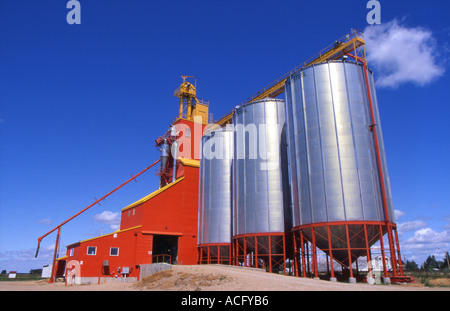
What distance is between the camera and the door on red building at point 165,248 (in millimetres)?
46781

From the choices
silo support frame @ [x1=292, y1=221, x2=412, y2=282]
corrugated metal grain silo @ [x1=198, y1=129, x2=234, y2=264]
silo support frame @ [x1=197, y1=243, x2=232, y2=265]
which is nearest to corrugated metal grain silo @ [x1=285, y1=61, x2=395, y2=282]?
silo support frame @ [x1=292, y1=221, x2=412, y2=282]

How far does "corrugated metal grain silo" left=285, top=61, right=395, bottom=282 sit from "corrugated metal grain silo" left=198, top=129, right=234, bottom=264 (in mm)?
12153

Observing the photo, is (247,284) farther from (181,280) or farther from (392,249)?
(392,249)

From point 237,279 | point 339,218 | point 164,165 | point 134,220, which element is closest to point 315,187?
point 339,218

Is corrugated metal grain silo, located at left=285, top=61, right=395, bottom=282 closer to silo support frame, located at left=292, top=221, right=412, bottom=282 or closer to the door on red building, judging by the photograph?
silo support frame, located at left=292, top=221, right=412, bottom=282

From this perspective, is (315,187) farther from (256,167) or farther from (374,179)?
(256,167)

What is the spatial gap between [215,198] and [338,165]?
19.5 metres

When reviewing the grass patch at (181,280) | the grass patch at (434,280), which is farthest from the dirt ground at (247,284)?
the grass patch at (434,280)

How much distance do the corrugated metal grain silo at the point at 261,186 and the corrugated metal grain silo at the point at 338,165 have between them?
3.69m

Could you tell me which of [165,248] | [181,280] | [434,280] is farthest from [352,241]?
[165,248]

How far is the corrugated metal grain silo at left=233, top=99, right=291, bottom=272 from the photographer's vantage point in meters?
36.2

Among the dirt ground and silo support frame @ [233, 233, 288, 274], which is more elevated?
silo support frame @ [233, 233, 288, 274]

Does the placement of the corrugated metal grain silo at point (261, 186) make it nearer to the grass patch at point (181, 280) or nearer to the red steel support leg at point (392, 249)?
the grass patch at point (181, 280)

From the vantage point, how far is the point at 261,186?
37.4m
